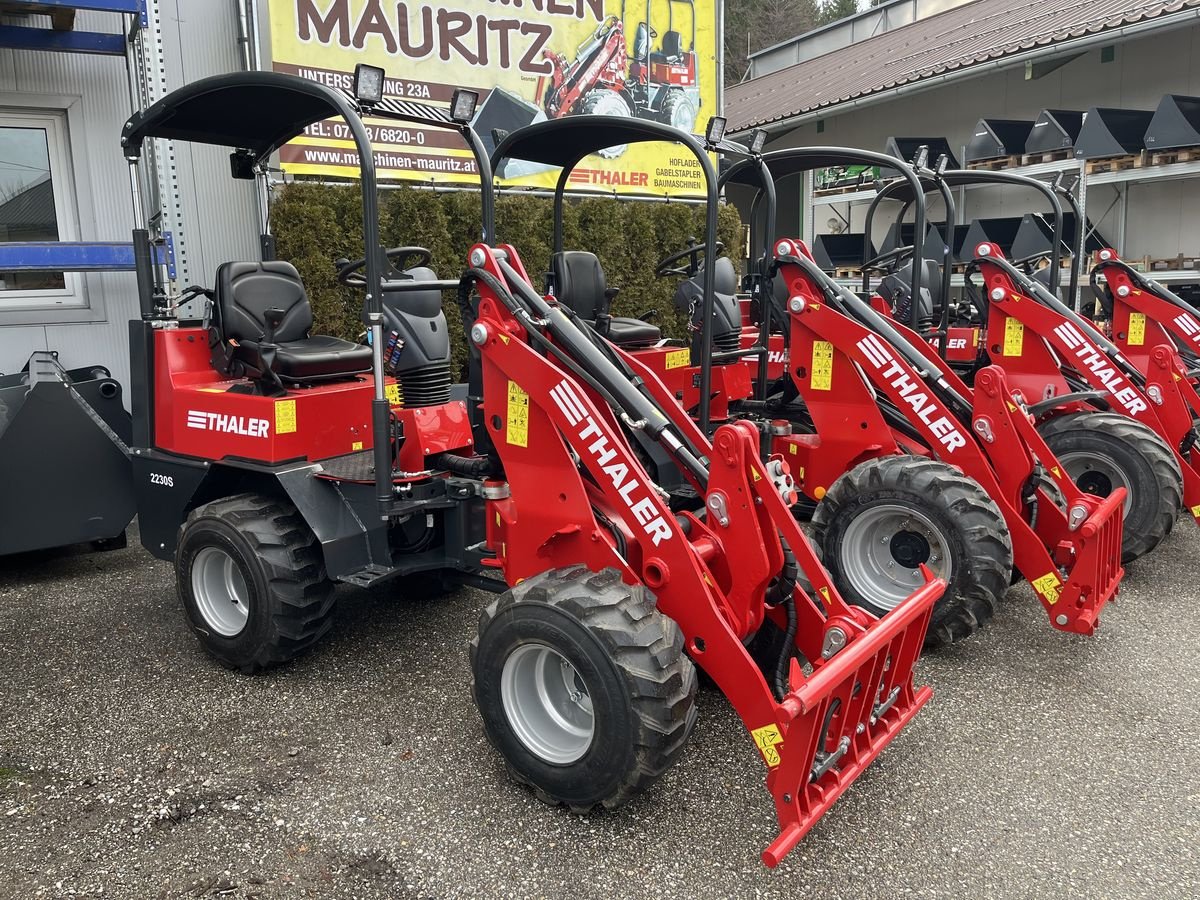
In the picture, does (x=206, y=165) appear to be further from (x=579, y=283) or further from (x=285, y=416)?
(x=285, y=416)

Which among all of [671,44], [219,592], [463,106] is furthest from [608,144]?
[671,44]

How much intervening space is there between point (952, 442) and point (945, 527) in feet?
2.05

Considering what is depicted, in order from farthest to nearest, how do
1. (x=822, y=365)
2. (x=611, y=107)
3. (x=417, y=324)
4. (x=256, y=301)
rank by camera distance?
(x=611, y=107), (x=822, y=365), (x=256, y=301), (x=417, y=324)

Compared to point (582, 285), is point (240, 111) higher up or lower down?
higher up

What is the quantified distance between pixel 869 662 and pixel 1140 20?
1018 centimetres

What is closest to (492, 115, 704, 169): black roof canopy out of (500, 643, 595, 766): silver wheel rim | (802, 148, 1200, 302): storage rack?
(500, 643, 595, 766): silver wheel rim

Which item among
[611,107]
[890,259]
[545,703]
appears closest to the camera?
[545,703]

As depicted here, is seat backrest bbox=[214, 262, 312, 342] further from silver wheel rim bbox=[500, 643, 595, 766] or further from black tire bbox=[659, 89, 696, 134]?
black tire bbox=[659, 89, 696, 134]

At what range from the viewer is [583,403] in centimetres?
317

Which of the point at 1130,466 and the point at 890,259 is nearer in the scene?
the point at 1130,466

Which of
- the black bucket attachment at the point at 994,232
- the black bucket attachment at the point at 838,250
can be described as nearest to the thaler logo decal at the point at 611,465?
the black bucket attachment at the point at 838,250

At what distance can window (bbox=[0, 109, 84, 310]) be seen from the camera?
684 cm

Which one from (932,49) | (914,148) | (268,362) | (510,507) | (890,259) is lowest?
(510,507)

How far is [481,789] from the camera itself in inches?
123
